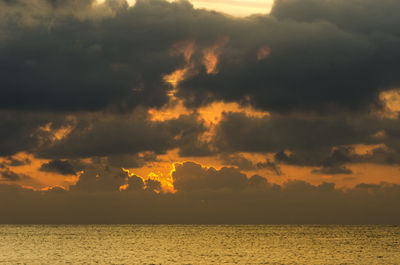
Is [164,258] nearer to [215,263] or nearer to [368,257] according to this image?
[215,263]

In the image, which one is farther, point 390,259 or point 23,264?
point 390,259

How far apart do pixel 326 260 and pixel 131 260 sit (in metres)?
40.0

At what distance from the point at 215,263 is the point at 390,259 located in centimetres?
3766

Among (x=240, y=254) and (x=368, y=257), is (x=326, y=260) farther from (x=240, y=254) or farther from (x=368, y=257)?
(x=240, y=254)

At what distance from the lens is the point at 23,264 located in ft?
346

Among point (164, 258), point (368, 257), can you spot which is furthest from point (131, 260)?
point (368, 257)

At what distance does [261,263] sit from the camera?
107062 millimetres

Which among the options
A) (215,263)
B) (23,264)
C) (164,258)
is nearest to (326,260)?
(215,263)

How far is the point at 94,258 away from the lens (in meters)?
120

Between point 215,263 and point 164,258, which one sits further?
point 164,258

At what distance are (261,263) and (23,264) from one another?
44886mm

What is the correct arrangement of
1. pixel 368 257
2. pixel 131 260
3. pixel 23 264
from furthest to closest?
pixel 368 257 → pixel 131 260 → pixel 23 264

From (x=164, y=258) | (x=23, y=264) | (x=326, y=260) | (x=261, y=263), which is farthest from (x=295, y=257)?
(x=23, y=264)

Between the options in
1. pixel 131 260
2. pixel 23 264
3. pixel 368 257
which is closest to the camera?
pixel 23 264
